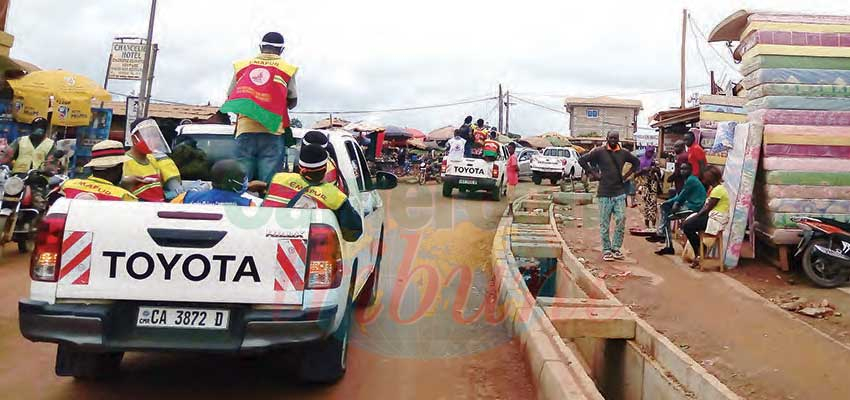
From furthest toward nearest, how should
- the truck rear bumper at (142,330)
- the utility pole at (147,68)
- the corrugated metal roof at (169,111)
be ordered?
the corrugated metal roof at (169,111) → the utility pole at (147,68) → the truck rear bumper at (142,330)

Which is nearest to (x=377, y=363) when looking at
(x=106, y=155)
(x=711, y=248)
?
(x=106, y=155)

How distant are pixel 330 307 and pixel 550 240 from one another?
6050 mm

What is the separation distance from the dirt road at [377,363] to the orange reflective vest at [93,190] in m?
1.22

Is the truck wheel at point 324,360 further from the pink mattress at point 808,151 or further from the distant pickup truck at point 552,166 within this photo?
the distant pickup truck at point 552,166

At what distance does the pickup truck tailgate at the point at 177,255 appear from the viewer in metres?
3.19

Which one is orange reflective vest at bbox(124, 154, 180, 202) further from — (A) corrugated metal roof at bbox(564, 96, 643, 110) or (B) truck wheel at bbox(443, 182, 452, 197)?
(A) corrugated metal roof at bbox(564, 96, 643, 110)

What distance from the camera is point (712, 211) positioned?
7.73 meters

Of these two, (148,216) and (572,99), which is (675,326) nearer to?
(148,216)

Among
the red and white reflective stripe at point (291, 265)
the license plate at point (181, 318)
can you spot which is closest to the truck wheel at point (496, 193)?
the red and white reflective stripe at point (291, 265)

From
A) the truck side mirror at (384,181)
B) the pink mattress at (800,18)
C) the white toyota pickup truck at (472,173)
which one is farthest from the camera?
the white toyota pickup truck at (472,173)

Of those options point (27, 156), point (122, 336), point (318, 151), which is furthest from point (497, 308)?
point (27, 156)

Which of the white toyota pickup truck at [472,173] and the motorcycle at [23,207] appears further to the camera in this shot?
the white toyota pickup truck at [472,173]

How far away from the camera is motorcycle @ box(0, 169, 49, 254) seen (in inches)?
289

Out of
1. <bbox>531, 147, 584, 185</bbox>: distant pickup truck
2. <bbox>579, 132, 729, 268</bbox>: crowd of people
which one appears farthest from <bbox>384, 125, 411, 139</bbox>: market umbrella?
<bbox>579, 132, 729, 268</bbox>: crowd of people
